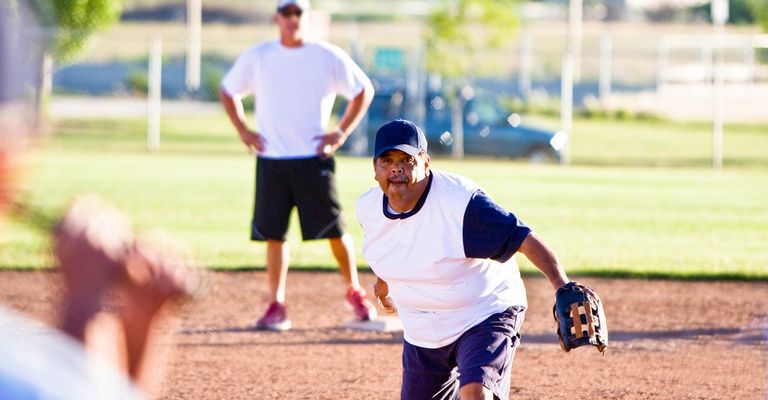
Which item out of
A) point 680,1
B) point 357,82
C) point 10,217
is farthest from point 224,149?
point 680,1

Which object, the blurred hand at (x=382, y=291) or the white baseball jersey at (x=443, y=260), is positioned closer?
the white baseball jersey at (x=443, y=260)

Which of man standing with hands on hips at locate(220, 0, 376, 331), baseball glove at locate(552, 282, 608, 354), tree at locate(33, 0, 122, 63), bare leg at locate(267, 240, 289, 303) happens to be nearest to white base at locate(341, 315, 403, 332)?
man standing with hands on hips at locate(220, 0, 376, 331)

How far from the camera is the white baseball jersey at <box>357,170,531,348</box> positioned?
528cm

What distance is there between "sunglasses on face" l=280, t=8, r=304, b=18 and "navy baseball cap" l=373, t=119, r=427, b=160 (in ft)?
11.3

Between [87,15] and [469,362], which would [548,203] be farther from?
[87,15]

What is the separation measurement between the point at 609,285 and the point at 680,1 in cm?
6540

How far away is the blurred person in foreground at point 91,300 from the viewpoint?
6.34 ft

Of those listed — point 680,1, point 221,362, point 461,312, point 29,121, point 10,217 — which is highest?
point 680,1

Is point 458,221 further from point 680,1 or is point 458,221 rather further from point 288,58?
point 680,1

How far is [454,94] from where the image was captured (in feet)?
84.3

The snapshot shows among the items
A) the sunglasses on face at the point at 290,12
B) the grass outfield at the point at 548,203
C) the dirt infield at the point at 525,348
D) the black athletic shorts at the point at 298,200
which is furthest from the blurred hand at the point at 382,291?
the sunglasses on face at the point at 290,12

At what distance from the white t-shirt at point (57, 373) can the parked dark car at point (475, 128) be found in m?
22.9

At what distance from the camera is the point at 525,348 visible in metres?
8.32

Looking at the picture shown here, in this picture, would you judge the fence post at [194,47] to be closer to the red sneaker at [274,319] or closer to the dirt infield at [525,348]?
the dirt infield at [525,348]
